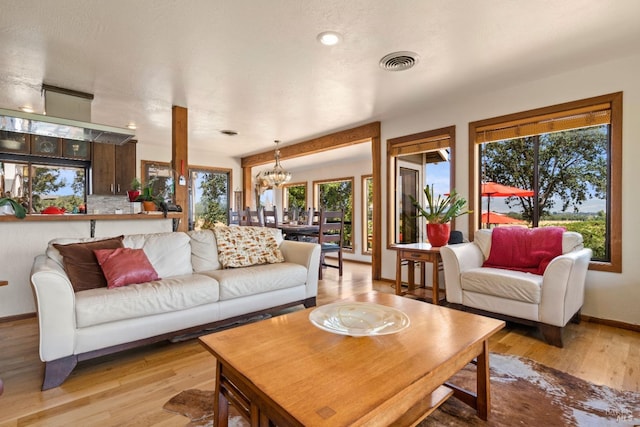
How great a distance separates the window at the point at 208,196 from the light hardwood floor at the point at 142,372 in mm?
4350

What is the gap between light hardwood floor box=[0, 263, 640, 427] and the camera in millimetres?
1638

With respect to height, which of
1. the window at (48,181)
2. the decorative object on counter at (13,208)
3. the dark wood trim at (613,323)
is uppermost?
the window at (48,181)

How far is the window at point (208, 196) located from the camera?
23.5 ft

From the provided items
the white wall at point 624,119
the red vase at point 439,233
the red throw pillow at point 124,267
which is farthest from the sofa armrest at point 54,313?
the white wall at point 624,119

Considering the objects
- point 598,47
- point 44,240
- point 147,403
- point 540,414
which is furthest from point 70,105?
→ point 598,47

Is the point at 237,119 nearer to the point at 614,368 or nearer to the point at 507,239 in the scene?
the point at 507,239

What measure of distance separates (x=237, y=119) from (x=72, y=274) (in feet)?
10.0

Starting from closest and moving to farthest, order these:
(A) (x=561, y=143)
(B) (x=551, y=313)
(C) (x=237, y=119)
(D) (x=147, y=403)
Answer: (D) (x=147, y=403) → (B) (x=551, y=313) → (A) (x=561, y=143) → (C) (x=237, y=119)

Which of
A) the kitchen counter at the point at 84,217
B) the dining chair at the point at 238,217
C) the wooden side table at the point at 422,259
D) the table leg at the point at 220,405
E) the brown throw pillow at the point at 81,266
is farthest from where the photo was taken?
the dining chair at the point at 238,217

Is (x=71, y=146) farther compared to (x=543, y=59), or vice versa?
(x=71, y=146)

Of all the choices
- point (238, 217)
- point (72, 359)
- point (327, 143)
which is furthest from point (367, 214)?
point (72, 359)

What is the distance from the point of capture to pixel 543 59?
9.21ft

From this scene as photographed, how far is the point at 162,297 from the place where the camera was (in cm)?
230

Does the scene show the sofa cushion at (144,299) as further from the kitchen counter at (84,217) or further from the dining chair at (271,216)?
the dining chair at (271,216)
